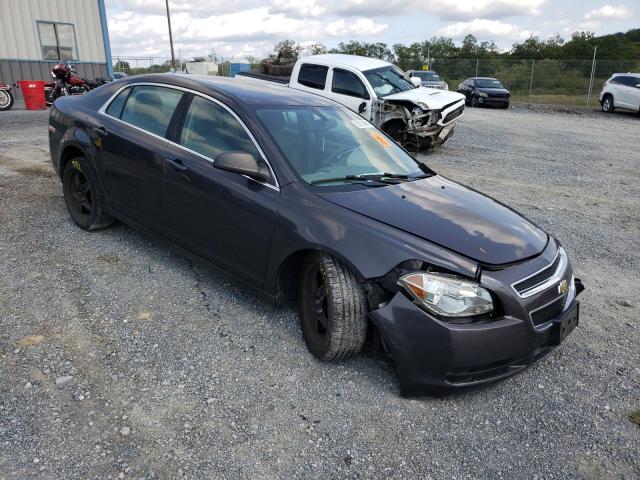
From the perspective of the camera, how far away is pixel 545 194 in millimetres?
7625

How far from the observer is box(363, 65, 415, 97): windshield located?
34.8 feet

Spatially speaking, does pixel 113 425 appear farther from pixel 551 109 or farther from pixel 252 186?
pixel 551 109

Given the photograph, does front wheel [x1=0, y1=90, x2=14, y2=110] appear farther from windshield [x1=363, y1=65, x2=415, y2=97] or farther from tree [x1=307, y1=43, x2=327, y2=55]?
tree [x1=307, y1=43, x2=327, y2=55]

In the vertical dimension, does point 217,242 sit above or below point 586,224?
above

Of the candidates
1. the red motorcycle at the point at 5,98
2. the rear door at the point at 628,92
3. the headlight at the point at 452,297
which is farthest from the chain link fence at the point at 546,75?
the headlight at the point at 452,297

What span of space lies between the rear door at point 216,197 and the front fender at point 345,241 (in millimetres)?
101

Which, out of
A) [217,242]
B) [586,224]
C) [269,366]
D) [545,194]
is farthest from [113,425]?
[545,194]

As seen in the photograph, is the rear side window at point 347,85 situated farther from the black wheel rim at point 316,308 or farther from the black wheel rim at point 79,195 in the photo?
the black wheel rim at point 316,308

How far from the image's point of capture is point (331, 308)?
2.90m

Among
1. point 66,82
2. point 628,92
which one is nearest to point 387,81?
point 66,82

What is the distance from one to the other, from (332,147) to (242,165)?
757mm

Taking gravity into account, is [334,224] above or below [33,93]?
below

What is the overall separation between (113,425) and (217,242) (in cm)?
137

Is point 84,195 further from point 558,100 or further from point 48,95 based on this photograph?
point 558,100
